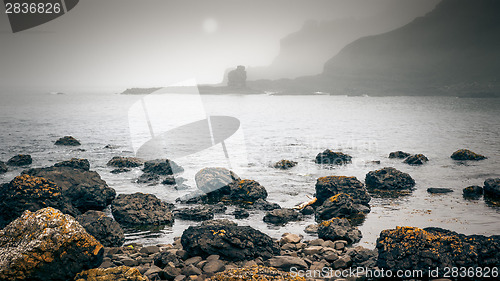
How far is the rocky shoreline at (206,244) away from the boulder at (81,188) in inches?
1.8

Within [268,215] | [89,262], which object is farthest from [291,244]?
[89,262]

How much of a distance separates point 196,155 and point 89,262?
23140 millimetres

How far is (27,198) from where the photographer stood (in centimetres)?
1219

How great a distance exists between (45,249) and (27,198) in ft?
19.8

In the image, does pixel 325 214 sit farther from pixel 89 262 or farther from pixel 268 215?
pixel 89 262

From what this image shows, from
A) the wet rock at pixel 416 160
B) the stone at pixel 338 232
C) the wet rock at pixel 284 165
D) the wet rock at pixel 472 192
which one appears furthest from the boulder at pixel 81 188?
Result: the wet rock at pixel 416 160

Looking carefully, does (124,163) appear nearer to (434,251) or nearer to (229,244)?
(229,244)

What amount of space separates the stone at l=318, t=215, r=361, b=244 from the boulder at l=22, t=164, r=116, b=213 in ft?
30.4

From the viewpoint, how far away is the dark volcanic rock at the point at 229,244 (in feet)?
30.6

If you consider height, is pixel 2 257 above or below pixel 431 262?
above

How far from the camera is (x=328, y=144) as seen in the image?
125 ft

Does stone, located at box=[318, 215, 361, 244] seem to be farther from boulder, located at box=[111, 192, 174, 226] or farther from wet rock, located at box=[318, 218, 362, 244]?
boulder, located at box=[111, 192, 174, 226]

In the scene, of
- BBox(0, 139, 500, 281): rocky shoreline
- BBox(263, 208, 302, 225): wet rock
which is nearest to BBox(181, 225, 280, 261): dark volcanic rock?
BBox(0, 139, 500, 281): rocky shoreline

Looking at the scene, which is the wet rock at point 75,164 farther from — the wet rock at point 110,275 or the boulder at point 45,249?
the wet rock at point 110,275
